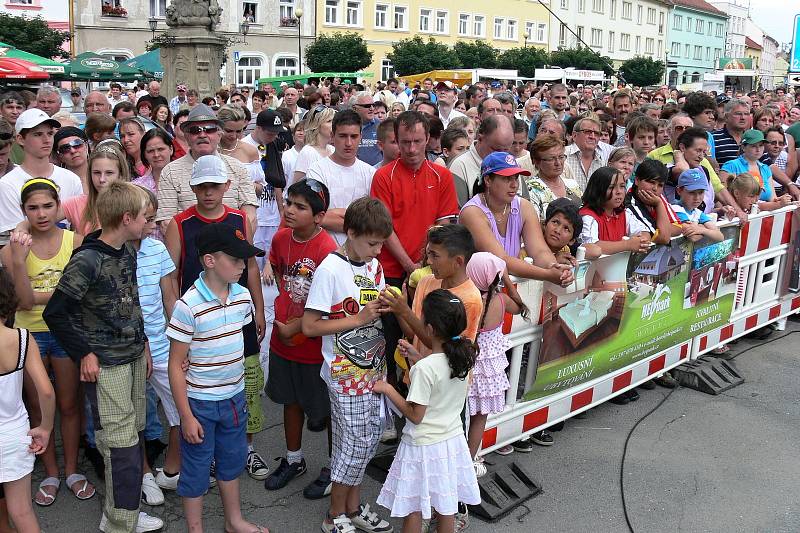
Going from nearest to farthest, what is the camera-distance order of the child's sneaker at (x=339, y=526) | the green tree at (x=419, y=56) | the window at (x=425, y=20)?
the child's sneaker at (x=339, y=526)
the green tree at (x=419, y=56)
the window at (x=425, y=20)

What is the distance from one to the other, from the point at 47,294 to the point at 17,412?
2.71 feet

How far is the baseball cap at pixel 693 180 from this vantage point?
6070mm

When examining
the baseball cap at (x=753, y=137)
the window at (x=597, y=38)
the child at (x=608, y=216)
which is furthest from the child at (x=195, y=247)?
the window at (x=597, y=38)

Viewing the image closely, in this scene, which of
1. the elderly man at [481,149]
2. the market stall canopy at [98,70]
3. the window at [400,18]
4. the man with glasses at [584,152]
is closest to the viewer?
the elderly man at [481,149]

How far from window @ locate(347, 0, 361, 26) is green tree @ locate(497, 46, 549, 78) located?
1082 cm

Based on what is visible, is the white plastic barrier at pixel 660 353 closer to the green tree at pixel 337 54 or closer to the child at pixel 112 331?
the child at pixel 112 331

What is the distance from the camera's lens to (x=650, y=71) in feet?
209

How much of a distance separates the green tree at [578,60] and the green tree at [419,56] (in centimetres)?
1205

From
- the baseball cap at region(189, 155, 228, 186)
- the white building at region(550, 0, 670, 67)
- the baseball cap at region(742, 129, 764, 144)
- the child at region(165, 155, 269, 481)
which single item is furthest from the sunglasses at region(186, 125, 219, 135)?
the white building at region(550, 0, 670, 67)

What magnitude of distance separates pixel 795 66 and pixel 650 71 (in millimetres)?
36578

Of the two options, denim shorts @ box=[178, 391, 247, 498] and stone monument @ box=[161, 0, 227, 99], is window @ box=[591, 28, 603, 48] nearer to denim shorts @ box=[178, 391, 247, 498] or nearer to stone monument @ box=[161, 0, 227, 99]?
stone monument @ box=[161, 0, 227, 99]

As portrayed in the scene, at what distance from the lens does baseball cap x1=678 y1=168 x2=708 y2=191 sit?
6.07 m

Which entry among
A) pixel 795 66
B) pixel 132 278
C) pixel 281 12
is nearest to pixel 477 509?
pixel 132 278

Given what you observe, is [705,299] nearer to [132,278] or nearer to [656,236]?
[656,236]
